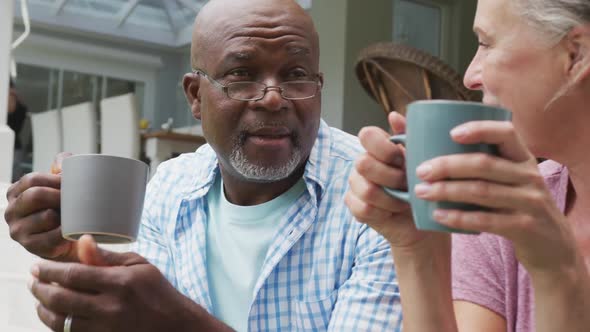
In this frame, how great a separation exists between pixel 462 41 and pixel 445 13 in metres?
0.27

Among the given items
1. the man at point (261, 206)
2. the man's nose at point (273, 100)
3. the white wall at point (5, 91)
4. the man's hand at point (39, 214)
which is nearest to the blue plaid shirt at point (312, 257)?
the man at point (261, 206)

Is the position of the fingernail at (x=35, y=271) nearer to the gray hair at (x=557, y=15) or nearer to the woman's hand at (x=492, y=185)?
the woman's hand at (x=492, y=185)

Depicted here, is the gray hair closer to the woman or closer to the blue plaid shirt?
the woman

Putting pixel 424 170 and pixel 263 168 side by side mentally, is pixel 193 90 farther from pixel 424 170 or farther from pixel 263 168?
pixel 424 170

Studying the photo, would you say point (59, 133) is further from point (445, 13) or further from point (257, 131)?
point (257, 131)

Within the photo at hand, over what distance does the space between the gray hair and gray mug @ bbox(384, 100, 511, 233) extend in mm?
335

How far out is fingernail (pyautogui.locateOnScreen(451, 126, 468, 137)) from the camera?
528 mm

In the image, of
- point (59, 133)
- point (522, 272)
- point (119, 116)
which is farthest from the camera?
point (59, 133)

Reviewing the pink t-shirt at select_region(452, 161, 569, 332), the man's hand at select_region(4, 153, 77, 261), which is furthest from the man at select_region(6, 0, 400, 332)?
the pink t-shirt at select_region(452, 161, 569, 332)

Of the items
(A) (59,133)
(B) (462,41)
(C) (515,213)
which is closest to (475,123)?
(C) (515,213)

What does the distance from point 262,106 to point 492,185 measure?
618 millimetres

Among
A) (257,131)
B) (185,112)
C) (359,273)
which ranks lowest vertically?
(185,112)

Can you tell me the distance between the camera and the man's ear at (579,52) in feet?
2.78

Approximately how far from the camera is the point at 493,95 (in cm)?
86
